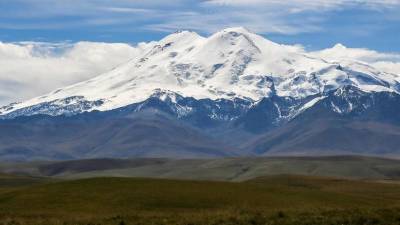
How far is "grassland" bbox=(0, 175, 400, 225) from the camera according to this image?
161ft

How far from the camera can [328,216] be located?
4878 cm

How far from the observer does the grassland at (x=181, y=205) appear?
4894 centimetres

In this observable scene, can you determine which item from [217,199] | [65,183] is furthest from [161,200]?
[65,183]

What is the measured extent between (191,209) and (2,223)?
874 inches

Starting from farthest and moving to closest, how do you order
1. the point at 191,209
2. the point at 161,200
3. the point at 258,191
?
the point at 258,191 → the point at 161,200 → the point at 191,209

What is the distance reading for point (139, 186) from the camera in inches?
3391

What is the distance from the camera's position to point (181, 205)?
74.5m

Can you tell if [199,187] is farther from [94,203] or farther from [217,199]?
[94,203]

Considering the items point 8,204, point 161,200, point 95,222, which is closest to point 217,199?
point 161,200

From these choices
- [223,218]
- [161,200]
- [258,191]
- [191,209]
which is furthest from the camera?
[258,191]

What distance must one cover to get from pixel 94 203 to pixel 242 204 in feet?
37.7

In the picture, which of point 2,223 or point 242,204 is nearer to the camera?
point 2,223

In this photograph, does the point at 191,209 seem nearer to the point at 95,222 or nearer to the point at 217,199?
the point at 217,199

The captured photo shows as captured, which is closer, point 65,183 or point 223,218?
point 223,218
